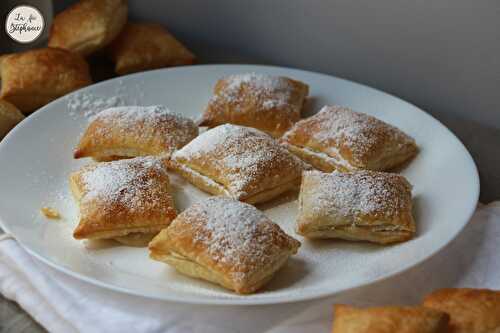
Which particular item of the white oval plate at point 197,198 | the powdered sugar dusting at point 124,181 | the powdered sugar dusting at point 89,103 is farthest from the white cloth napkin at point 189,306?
the powdered sugar dusting at point 89,103

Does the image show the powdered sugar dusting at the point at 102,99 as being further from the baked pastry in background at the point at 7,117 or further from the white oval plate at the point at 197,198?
the baked pastry in background at the point at 7,117

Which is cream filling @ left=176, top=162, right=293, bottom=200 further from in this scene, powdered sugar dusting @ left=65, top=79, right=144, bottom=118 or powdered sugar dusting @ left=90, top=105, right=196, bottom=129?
powdered sugar dusting @ left=65, top=79, right=144, bottom=118

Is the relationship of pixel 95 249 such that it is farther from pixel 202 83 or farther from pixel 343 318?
pixel 202 83

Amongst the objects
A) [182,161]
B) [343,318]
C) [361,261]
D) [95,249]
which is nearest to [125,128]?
[182,161]

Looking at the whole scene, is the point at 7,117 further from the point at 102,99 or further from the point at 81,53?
the point at 81,53

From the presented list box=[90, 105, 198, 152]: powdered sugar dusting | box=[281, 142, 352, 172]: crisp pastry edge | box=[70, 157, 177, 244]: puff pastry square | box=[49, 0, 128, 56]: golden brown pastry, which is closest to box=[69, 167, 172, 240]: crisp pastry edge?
box=[70, 157, 177, 244]: puff pastry square
